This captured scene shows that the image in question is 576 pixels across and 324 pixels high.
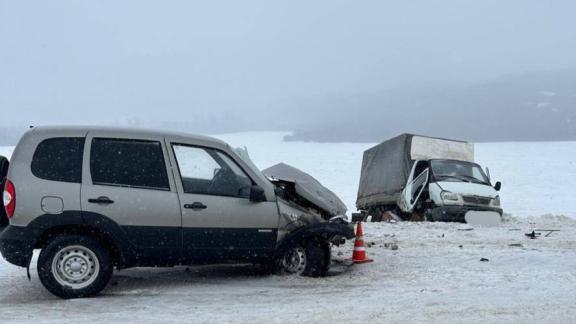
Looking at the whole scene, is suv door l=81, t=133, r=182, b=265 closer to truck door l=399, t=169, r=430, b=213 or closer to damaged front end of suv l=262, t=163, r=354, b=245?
damaged front end of suv l=262, t=163, r=354, b=245

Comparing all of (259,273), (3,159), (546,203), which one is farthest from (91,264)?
(546,203)

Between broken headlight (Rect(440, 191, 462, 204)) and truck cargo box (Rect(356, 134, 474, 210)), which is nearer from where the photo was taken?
broken headlight (Rect(440, 191, 462, 204))

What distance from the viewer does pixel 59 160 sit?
6172 mm

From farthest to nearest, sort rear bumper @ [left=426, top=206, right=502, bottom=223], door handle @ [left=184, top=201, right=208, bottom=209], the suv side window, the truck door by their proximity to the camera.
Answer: the truck door → rear bumper @ [left=426, top=206, right=502, bottom=223] → the suv side window → door handle @ [left=184, top=201, right=208, bottom=209]

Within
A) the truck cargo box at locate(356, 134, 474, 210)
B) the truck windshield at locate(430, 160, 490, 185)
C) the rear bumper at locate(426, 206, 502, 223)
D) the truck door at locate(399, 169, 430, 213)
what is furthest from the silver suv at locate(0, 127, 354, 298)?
the truck cargo box at locate(356, 134, 474, 210)

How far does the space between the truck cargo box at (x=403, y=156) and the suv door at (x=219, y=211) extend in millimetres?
10308

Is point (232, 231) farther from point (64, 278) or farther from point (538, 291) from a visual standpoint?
point (538, 291)

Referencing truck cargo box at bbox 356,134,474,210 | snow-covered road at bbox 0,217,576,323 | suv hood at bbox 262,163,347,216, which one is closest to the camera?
snow-covered road at bbox 0,217,576,323

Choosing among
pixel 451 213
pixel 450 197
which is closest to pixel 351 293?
pixel 451 213

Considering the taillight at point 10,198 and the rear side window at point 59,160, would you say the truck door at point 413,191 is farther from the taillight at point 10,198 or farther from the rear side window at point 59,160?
the taillight at point 10,198

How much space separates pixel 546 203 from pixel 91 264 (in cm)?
2452

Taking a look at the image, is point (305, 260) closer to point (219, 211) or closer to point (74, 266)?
point (219, 211)

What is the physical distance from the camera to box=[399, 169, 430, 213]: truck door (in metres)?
15.7

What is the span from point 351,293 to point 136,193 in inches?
99.0
